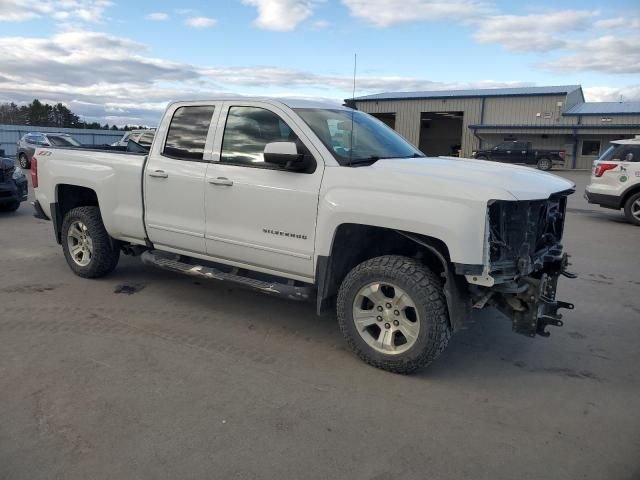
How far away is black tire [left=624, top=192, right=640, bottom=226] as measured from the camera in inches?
447

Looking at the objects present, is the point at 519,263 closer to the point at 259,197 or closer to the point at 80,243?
the point at 259,197

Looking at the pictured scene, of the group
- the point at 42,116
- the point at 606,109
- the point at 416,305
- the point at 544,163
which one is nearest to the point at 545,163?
the point at 544,163

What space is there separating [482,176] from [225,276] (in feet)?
7.66

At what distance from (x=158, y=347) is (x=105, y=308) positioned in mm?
1209

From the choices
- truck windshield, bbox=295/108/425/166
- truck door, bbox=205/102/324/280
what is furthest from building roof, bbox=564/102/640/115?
truck door, bbox=205/102/324/280

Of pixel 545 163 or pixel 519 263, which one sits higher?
pixel 545 163

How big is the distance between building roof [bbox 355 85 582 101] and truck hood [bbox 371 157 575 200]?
3865 centimetres

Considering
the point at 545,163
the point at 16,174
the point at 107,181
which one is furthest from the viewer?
the point at 545,163

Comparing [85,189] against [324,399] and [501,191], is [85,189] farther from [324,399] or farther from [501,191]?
[501,191]

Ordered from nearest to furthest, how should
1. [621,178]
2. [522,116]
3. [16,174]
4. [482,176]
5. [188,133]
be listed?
[482,176], [188,133], [16,174], [621,178], [522,116]

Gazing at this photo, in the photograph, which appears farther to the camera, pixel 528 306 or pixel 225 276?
pixel 225 276

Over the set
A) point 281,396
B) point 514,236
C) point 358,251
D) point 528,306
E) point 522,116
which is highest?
point 522,116

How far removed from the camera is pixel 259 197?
14.5 ft

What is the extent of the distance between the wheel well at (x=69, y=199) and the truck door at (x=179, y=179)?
139 centimetres
